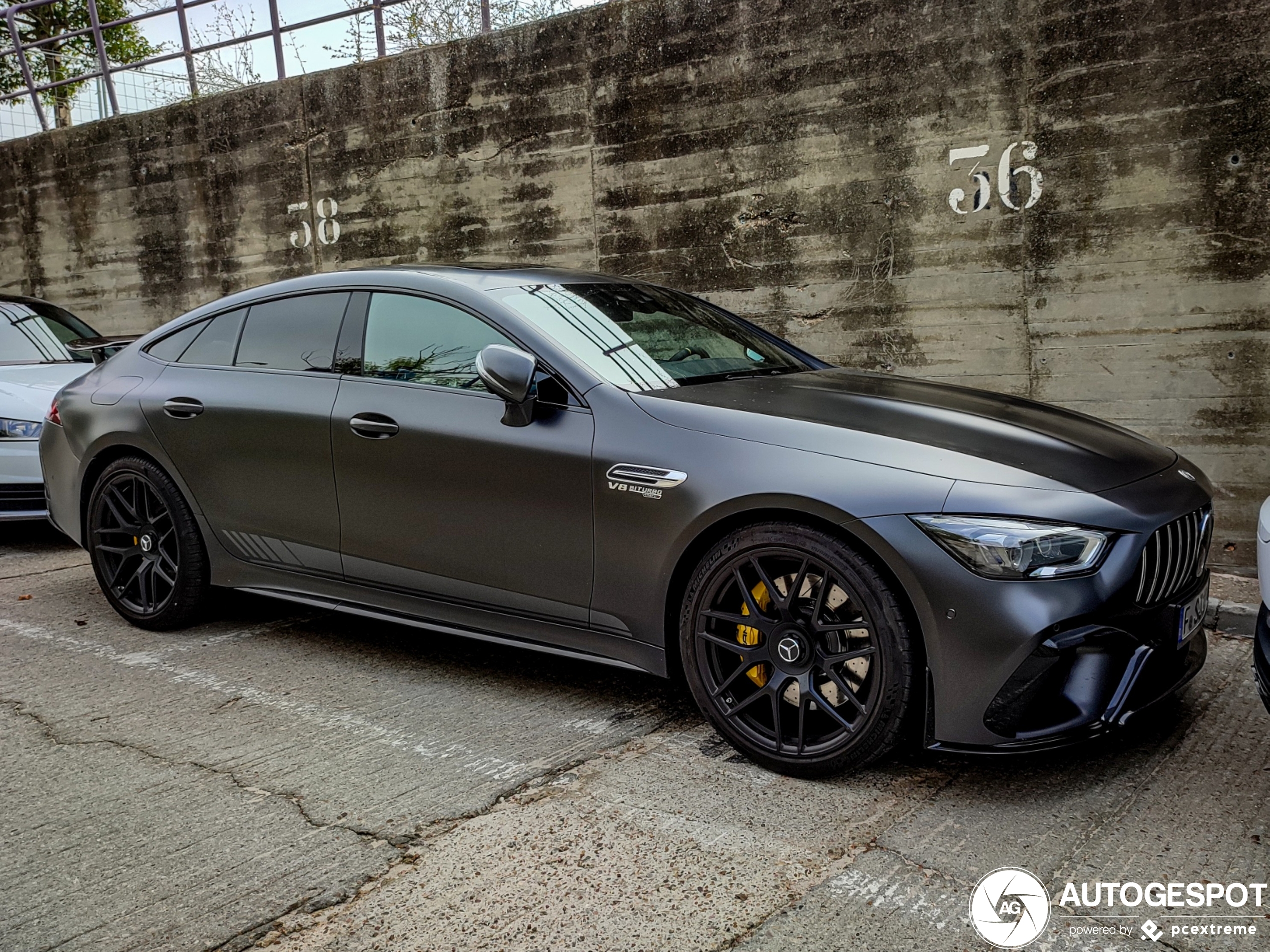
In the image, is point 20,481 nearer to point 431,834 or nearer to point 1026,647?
point 431,834

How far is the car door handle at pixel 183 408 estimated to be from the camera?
4.51m

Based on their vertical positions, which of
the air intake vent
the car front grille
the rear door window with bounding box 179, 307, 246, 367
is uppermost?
the rear door window with bounding box 179, 307, 246, 367

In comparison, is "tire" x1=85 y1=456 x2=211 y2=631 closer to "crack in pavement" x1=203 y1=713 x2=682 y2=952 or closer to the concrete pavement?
the concrete pavement

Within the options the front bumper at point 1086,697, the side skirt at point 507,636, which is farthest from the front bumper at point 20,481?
the front bumper at point 1086,697

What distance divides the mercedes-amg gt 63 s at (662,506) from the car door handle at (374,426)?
11 mm

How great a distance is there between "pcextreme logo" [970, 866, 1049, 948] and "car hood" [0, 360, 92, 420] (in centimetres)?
600

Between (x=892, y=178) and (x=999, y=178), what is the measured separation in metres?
0.64

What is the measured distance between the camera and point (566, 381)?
11.8ft

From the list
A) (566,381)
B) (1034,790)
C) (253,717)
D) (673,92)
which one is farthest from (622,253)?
(1034,790)

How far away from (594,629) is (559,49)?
18.3 ft

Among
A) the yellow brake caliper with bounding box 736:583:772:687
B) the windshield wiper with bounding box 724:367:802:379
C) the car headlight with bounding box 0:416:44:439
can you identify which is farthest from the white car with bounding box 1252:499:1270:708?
the car headlight with bounding box 0:416:44:439

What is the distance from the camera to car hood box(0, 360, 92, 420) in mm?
6664

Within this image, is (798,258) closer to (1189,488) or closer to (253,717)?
(1189,488)

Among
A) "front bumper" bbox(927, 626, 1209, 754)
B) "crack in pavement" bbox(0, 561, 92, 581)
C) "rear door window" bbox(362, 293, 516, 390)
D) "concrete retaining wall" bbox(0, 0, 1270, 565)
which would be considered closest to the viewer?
"front bumper" bbox(927, 626, 1209, 754)
